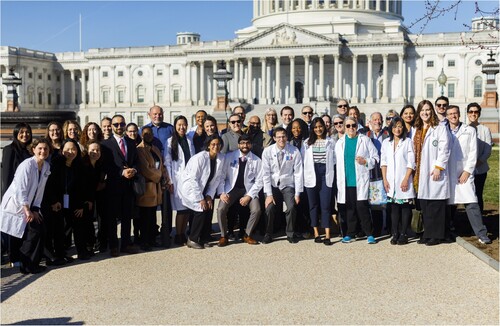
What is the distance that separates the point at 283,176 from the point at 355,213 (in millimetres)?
1541

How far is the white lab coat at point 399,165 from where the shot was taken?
461 inches

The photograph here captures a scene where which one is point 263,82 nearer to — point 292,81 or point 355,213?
point 292,81

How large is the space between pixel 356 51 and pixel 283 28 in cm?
932

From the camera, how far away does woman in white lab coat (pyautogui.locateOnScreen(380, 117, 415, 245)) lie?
11711 mm

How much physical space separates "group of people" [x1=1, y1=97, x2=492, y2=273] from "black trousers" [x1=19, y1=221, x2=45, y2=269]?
0.19ft

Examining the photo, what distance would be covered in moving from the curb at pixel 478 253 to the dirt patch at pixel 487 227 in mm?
139

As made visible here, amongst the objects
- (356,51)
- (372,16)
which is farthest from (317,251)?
(372,16)

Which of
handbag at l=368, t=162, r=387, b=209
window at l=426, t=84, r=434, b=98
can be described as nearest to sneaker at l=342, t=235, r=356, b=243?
handbag at l=368, t=162, r=387, b=209

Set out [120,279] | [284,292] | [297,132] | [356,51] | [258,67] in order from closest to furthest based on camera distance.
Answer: [284,292]
[120,279]
[297,132]
[356,51]
[258,67]

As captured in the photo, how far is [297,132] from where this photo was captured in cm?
1279

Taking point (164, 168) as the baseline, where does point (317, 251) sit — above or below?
below

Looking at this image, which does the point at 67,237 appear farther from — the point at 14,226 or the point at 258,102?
the point at 258,102

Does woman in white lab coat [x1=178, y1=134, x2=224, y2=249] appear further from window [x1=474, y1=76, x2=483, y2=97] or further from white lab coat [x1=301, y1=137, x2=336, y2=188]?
window [x1=474, y1=76, x2=483, y2=97]

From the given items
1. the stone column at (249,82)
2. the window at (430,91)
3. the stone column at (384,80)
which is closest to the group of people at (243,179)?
the stone column at (384,80)
